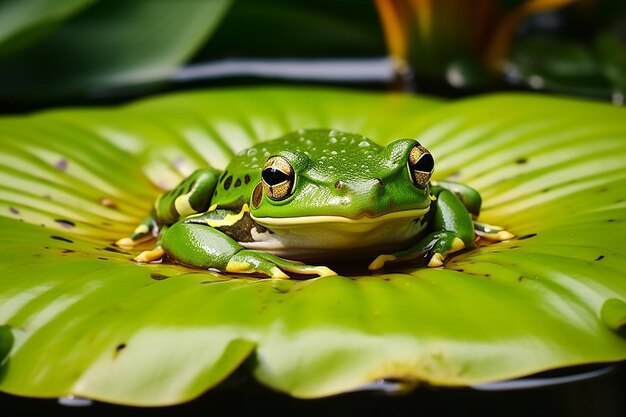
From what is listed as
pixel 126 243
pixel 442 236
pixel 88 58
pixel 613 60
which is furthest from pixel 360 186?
pixel 613 60

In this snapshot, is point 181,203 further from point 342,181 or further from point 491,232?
point 491,232

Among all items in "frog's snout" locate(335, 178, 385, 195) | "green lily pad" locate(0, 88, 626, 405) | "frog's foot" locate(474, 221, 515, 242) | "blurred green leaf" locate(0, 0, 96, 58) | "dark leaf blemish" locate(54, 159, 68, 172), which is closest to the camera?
"green lily pad" locate(0, 88, 626, 405)

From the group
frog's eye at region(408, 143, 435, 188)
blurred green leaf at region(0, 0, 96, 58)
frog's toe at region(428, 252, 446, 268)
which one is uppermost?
blurred green leaf at region(0, 0, 96, 58)

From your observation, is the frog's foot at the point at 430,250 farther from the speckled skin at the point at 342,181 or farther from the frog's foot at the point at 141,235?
the frog's foot at the point at 141,235

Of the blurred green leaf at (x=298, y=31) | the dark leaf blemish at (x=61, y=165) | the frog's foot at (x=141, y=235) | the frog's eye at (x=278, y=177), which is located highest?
the blurred green leaf at (x=298, y=31)

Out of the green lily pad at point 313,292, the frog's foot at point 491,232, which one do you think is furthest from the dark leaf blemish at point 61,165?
the frog's foot at point 491,232

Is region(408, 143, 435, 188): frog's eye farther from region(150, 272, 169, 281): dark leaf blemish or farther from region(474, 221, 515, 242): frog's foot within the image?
region(150, 272, 169, 281): dark leaf blemish

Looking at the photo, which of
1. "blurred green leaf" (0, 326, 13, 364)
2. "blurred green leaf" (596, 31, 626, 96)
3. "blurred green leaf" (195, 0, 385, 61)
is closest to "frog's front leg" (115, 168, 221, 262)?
"blurred green leaf" (0, 326, 13, 364)

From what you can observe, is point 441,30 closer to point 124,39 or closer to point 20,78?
point 124,39
